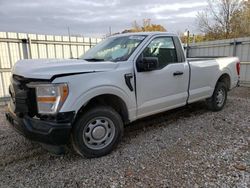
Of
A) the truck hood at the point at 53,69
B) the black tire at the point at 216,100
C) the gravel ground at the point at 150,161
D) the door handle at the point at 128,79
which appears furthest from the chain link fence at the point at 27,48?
the black tire at the point at 216,100

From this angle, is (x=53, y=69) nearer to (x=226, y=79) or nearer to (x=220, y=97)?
(x=220, y=97)

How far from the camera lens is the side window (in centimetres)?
375

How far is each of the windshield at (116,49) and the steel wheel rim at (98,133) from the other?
1.06m

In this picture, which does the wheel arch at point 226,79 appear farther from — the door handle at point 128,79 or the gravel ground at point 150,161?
the door handle at point 128,79

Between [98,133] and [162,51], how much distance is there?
6.70 feet

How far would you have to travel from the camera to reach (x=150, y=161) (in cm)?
301

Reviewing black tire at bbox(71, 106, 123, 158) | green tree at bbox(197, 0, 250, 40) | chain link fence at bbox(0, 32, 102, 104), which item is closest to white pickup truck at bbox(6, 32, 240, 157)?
black tire at bbox(71, 106, 123, 158)

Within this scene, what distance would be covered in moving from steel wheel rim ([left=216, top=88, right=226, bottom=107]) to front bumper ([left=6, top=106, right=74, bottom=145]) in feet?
13.6

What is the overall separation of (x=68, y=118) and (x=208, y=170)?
199 centimetres

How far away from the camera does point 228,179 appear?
256 cm

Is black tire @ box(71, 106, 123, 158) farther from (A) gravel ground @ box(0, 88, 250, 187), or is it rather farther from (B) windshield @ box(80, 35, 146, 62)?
(B) windshield @ box(80, 35, 146, 62)

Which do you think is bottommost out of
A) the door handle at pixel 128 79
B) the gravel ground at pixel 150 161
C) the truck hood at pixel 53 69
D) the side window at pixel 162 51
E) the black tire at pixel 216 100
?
the gravel ground at pixel 150 161

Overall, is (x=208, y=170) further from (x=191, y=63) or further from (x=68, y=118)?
(x=191, y=63)

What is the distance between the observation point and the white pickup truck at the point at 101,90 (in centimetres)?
267
